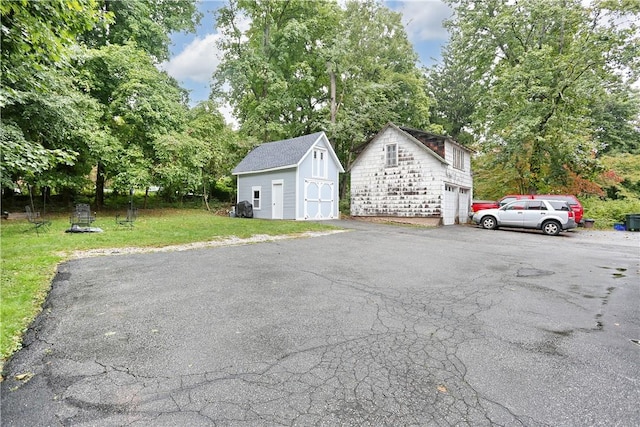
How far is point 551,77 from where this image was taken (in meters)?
18.8

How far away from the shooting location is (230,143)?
25.6m

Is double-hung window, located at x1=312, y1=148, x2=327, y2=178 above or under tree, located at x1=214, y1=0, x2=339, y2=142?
under

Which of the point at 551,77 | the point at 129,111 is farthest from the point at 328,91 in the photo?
the point at 129,111

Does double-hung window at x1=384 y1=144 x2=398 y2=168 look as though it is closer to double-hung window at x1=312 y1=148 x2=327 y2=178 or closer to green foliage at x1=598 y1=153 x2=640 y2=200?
double-hung window at x1=312 y1=148 x2=327 y2=178

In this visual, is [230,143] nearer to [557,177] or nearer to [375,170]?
[375,170]

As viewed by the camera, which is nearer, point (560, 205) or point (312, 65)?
point (560, 205)

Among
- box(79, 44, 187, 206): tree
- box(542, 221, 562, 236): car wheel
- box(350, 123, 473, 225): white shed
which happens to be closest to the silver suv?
box(542, 221, 562, 236): car wheel

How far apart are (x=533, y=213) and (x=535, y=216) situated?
0.17 metres

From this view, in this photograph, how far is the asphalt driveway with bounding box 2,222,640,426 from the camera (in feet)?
7.40

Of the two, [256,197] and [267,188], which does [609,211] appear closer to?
[267,188]

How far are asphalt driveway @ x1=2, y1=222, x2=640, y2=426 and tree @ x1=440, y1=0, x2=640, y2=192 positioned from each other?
15.8 meters

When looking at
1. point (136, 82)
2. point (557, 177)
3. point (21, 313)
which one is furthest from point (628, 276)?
point (136, 82)

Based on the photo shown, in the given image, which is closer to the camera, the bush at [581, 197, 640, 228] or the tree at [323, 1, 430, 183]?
the bush at [581, 197, 640, 228]

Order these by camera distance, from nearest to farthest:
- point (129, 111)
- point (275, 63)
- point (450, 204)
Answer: point (129, 111) → point (450, 204) → point (275, 63)
